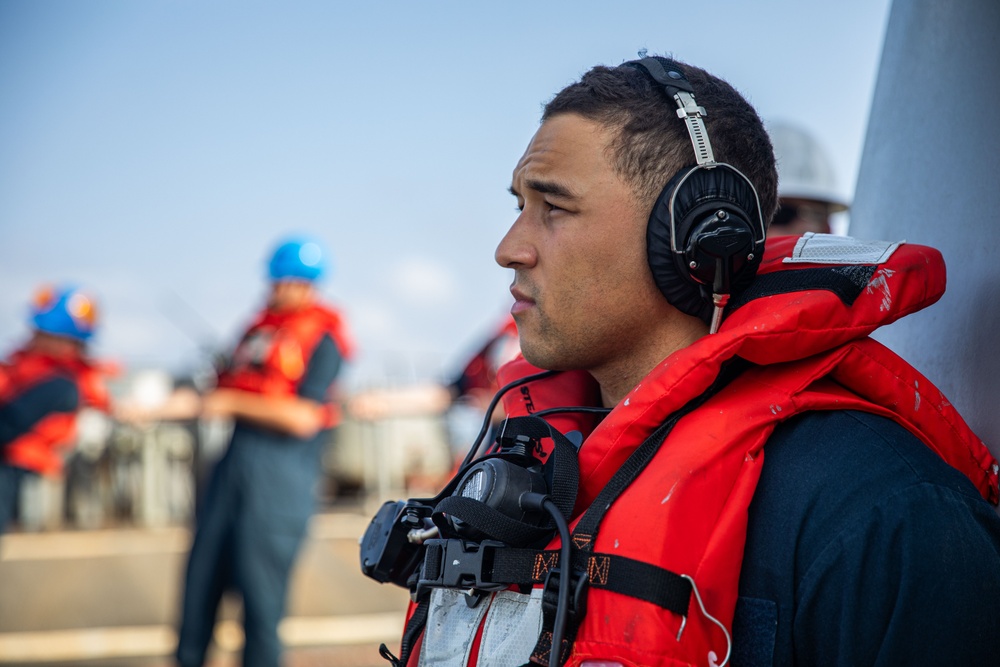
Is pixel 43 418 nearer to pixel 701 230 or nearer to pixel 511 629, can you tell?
pixel 511 629

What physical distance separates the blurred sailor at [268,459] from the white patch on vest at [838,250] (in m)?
3.52

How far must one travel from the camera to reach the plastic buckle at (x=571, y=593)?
1396 millimetres

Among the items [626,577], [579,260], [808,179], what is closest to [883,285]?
[579,260]

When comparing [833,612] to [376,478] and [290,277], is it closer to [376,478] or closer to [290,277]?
[290,277]

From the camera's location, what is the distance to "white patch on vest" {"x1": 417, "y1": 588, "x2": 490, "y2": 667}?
1595mm

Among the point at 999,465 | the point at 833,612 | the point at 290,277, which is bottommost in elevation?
the point at 290,277

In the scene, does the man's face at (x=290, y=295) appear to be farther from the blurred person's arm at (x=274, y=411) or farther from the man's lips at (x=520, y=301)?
the man's lips at (x=520, y=301)

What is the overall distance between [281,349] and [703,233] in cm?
375

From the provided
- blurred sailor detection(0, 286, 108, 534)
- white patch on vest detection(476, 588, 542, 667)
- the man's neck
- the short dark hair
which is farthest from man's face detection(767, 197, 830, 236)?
blurred sailor detection(0, 286, 108, 534)

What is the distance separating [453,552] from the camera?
163 centimetres

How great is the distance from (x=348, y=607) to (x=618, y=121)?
6.29 meters

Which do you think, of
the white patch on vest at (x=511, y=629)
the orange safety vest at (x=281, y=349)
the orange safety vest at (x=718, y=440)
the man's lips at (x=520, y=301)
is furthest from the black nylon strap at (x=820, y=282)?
the orange safety vest at (x=281, y=349)

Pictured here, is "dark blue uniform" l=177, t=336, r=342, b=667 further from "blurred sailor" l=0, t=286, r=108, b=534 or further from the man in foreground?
the man in foreground

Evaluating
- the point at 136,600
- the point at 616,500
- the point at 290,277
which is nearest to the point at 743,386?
the point at 616,500
